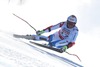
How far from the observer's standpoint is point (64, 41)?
1220 centimetres

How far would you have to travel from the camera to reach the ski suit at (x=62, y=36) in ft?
39.7

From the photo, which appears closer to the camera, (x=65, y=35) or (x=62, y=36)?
(x=65, y=35)

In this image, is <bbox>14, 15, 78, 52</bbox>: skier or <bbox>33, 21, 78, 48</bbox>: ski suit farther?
<bbox>33, 21, 78, 48</bbox>: ski suit

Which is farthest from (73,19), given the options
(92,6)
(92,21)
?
(92,6)

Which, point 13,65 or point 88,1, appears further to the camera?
point 88,1

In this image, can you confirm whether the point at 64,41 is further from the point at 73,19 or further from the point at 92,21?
the point at 92,21

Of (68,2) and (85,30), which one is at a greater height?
(68,2)

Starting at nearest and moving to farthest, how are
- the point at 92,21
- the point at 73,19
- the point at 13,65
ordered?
1. the point at 13,65
2. the point at 73,19
3. the point at 92,21

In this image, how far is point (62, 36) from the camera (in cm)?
1233

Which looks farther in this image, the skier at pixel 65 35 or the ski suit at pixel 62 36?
the ski suit at pixel 62 36

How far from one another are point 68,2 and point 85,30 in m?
12.0

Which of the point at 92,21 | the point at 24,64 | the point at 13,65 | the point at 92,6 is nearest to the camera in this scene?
the point at 13,65

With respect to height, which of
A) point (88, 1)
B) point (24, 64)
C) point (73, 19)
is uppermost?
point (88, 1)

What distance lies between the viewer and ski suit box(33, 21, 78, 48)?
476 inches
